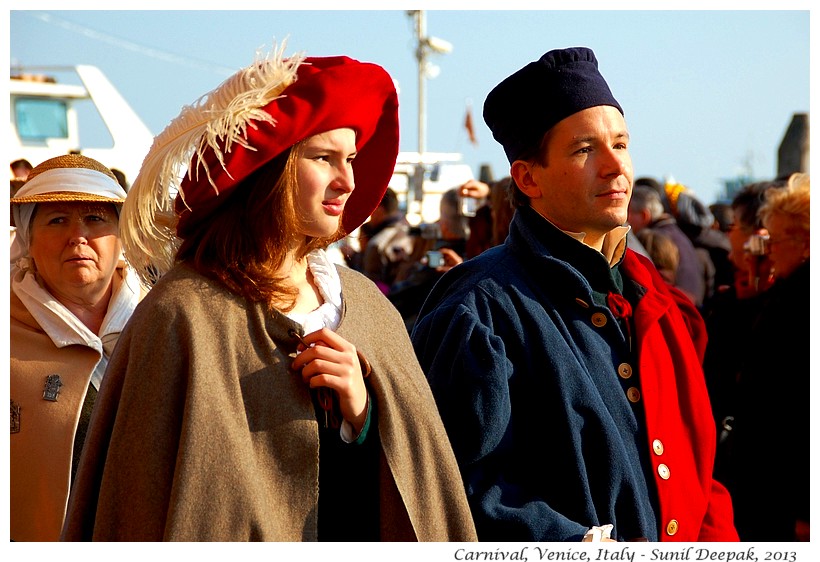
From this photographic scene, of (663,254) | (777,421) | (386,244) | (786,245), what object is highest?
(786,245)

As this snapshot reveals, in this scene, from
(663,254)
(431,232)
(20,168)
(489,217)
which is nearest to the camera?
(489,217)

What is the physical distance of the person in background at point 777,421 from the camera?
426cm

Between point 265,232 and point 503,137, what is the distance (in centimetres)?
88

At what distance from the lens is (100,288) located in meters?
3.52

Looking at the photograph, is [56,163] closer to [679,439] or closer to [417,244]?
[679,439]

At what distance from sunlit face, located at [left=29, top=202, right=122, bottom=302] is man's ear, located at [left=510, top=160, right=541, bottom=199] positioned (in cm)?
132

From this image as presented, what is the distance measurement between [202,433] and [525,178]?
3.83ft

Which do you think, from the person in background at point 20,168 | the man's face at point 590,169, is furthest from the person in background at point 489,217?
the person in background at point 20,168

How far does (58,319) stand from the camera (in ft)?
11.2

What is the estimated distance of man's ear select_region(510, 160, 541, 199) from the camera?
9.77 ft

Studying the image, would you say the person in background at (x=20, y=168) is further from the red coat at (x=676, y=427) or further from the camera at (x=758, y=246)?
the red coat at (x=676, y=427)

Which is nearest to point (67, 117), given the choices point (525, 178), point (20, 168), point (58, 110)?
point (58, 110)

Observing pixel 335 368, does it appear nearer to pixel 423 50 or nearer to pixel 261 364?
pixel 261 364

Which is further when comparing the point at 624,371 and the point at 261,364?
the point at 624,371
